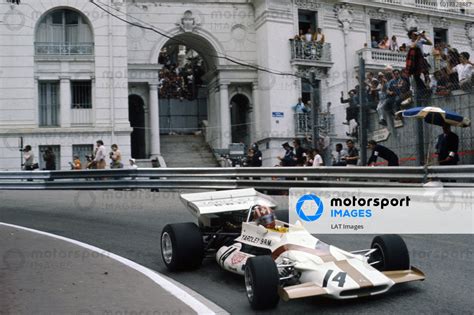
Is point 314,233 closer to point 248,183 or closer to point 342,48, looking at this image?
point 248,183

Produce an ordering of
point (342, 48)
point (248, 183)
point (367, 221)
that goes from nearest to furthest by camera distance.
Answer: point (367, 221) < point (248, 183) < point (342, 48)

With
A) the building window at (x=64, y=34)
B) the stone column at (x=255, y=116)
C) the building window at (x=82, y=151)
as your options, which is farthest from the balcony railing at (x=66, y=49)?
the stone column at (x=255, y=116)

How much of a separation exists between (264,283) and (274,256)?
2.63 ft

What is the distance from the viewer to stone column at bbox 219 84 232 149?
2903cm

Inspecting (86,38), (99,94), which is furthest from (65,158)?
(86,38)

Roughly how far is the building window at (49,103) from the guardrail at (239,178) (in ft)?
20.6

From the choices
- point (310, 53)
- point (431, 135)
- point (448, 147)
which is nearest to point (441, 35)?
→ point (310, 53)

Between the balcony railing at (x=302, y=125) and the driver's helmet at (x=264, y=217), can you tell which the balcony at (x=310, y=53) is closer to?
the balcony railing at (x=302, y=125)

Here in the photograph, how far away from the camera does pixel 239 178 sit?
684 inches

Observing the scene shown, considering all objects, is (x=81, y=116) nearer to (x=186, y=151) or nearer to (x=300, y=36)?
(x=186, y=151)

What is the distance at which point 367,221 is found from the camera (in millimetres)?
8977

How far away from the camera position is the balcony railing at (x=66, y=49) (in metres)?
27.0

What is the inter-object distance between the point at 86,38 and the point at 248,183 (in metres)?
14.1

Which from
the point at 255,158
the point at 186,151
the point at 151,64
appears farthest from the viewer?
the point at 186,151
